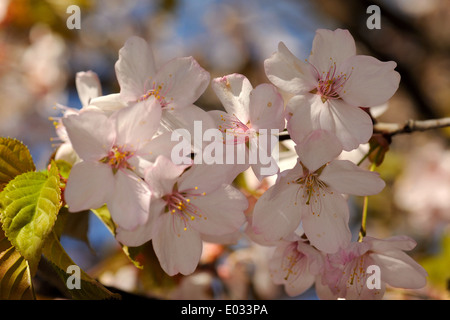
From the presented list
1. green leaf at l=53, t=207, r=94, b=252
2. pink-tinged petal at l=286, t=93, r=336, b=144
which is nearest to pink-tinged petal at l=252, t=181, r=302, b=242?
pink-tinged petal at l=286, t=93, r=336, b=144

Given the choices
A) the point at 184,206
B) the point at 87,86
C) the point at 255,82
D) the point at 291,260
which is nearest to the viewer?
the point at 184,206

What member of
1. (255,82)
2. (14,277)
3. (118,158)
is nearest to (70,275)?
(14,277)

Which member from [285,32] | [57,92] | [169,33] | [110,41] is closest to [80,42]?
[110,41]

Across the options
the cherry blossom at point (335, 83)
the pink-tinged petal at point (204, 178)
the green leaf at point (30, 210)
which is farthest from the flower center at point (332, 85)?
the green leaf at point (30, 210)

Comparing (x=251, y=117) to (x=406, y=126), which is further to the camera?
(x=406, y=126)

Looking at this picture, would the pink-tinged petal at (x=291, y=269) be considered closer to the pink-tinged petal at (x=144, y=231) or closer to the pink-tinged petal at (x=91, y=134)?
the pink-tinged petal at (x=144, y=231)

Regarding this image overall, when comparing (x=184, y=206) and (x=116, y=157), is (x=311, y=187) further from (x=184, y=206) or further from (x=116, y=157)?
(x=116, y=157)

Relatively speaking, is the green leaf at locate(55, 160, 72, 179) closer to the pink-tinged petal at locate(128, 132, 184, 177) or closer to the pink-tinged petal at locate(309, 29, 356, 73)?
the pink-tinged petal at locate(128, 132, 184, 177)
